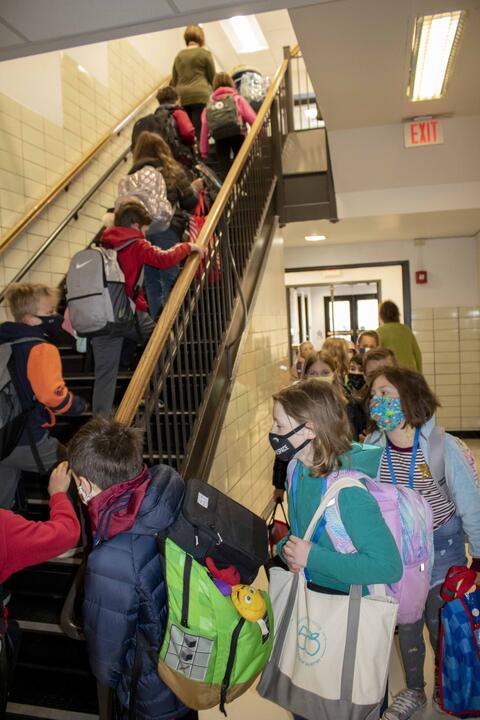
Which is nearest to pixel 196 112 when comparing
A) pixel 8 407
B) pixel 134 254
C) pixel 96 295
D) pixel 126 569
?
pixel 134 254

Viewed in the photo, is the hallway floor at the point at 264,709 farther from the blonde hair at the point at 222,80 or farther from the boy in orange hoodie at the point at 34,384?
the blonde hair at the point at 222,80

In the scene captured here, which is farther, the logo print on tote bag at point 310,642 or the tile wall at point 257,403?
the tile wall at point 257,403

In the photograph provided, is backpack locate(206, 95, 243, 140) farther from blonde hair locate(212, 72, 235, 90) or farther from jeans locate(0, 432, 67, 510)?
jeans locate(0, 432, 67, 510)

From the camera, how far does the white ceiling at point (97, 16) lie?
206cm

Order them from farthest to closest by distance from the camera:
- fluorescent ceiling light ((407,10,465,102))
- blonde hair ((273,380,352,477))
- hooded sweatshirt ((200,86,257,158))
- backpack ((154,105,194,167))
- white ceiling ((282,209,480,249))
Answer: white ceiling ((282,209,480,249))
hooded sweatshirt ((200,86,257,158))
backpack ((154,105,194,167))
fluorescent ceiling light ((407,10,465,102))
blonde hair ((273,380,352,477))

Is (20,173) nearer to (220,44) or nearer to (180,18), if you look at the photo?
(180,18)

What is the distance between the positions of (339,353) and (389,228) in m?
3.25

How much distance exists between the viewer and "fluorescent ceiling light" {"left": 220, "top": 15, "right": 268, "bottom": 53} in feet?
29.9

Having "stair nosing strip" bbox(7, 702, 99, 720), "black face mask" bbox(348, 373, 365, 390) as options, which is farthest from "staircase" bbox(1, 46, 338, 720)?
"black face mask" bbox(348, 373, 365, 390)

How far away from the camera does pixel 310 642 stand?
1.46 metres

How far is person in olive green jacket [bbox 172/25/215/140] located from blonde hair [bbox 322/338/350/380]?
9.75 ft

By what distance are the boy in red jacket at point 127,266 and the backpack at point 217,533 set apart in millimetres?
1399

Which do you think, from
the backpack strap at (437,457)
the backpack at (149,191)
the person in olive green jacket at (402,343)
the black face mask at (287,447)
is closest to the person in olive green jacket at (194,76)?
the backpack at (149,191)

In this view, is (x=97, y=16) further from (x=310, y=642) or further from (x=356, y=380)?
(x=356, y=380)
